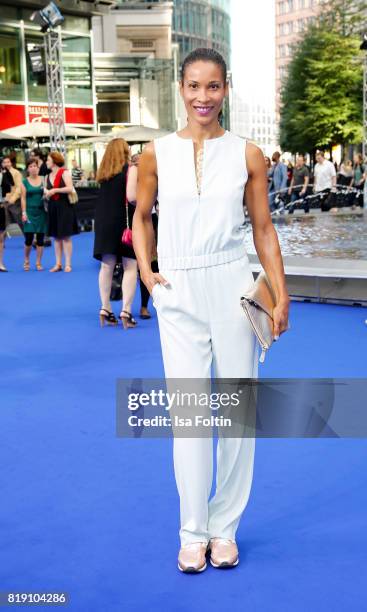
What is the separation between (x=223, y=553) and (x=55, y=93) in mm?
22695

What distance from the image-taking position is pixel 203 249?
3.26 m

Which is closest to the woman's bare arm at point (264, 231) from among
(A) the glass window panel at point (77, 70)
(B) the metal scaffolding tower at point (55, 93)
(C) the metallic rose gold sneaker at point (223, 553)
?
(C) the metallic rose gold sneaker at point (223, 553)

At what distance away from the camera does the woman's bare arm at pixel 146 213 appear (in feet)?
10.8

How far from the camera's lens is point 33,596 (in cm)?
331

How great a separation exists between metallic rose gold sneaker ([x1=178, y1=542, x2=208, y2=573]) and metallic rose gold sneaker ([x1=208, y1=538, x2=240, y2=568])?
49 millimetres

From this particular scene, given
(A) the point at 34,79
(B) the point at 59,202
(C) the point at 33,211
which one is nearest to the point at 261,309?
(B) the point at 59,202

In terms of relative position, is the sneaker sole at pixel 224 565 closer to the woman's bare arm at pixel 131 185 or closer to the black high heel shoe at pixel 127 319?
the woman's bare arm at pixel 131 185

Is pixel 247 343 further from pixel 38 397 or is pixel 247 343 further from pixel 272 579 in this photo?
pixel 38 397

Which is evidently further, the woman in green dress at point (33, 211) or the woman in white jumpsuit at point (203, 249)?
the woman in green dress at point (33, 211)

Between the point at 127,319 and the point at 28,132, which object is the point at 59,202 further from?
the point at 28,132

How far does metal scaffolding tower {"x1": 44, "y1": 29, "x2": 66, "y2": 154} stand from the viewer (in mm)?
23930

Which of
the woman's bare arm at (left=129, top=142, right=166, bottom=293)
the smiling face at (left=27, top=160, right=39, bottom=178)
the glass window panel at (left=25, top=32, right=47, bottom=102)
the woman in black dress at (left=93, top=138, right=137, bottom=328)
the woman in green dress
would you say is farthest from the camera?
the glass window panel at (left=25, top=32, right=47, bottom=102)

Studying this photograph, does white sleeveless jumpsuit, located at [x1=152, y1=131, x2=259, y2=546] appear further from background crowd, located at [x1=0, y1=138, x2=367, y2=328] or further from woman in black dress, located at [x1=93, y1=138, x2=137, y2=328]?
woman in black dress, located at [x1=93, y1=138, x2=137, y2=328]

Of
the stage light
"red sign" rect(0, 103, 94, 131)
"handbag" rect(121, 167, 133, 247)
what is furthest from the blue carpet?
"red sign" rect(0, 103, 94, 131)
